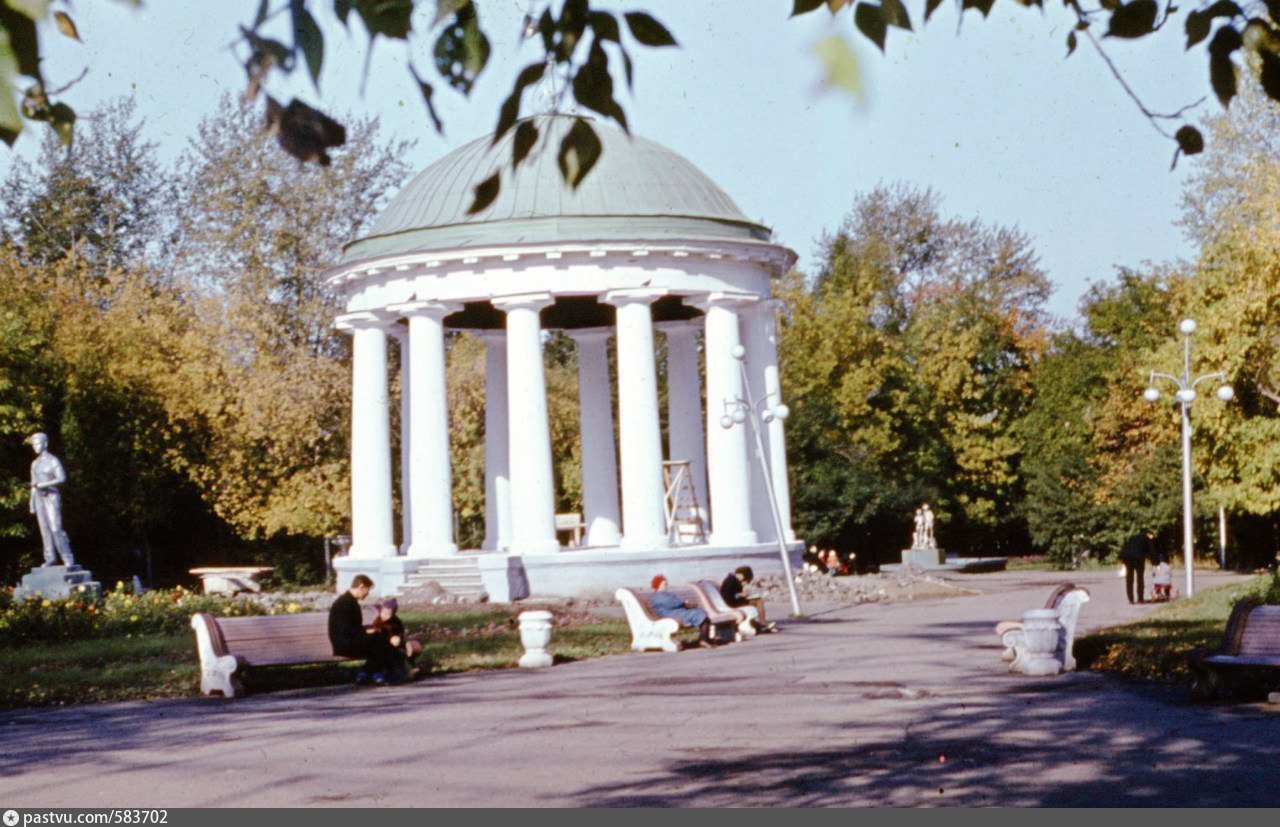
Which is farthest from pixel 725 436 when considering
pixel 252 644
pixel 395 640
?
pixel 252 644

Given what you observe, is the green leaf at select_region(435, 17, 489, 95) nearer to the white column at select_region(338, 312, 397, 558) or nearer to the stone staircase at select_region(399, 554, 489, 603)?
the stone staircase at select_region(399, 554, 489, 603)

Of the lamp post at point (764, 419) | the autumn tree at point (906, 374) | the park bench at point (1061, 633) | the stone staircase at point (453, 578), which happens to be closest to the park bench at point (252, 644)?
the park bench at point (1061, 633)

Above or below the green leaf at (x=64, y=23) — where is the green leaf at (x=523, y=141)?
below

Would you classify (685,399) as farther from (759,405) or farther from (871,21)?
(871,21)

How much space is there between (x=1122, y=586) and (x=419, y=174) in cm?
1981

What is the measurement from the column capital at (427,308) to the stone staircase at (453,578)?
17.9 feet

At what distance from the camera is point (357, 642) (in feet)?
70.5

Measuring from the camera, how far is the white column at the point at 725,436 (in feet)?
137

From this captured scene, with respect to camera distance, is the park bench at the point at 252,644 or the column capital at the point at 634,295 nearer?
the park bench at the point at 252,644

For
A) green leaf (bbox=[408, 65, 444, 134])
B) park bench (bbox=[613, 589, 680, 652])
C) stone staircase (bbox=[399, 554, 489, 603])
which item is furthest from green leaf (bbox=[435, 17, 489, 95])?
stone staircase (bbox=[399, 554, 489, 603])

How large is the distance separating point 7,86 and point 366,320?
125 ft

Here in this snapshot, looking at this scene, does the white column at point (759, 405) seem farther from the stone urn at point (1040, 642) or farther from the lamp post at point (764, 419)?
the stone urn at point (1040, 642)

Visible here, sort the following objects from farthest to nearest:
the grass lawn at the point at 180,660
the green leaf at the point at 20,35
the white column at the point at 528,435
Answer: the white column at the point at 528,435 < the grass lawn at the point at 180,660 < the green leaf at the point at 20,35

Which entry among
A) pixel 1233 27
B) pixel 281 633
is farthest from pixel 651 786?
pixel 281 633
